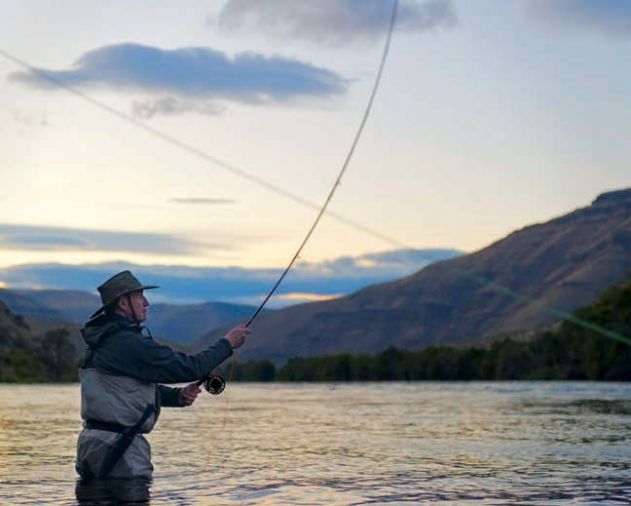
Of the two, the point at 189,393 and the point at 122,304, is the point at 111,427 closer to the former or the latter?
the point at 189,393

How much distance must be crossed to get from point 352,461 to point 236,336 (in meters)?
5.53

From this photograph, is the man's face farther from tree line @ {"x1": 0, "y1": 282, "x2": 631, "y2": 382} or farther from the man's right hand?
tree line @ {"x1": 0, "y1": 282, "x2": 631, "y2": 382}

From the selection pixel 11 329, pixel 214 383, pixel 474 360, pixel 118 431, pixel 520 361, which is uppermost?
pixel 11 329

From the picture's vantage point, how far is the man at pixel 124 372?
9.90 meters

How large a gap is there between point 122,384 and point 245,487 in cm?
263

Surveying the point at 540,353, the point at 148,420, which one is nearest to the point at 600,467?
the point at 148,420

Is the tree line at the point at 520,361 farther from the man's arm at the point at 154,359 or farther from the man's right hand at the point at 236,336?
the man's arm at the point at 154,359

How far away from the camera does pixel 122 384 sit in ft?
33.1

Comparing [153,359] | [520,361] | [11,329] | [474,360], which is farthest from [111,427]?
[11,329]

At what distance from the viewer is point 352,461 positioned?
49.8ft

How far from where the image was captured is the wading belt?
10.2 m

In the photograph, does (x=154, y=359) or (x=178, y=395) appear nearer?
(x=154, y=359)

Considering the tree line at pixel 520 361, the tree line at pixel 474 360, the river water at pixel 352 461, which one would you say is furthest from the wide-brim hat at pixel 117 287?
the tree line at pixel 474 360

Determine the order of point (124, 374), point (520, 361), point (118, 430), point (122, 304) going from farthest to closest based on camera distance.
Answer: point (520, 361)
point (122, 304)
point (118, 430)
point (124, 374)
